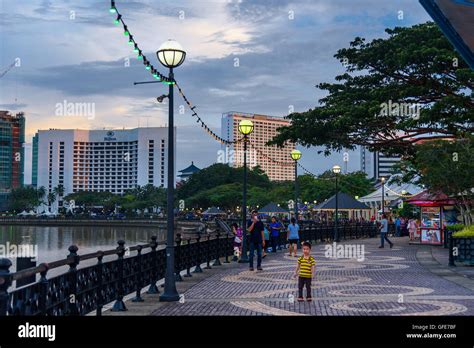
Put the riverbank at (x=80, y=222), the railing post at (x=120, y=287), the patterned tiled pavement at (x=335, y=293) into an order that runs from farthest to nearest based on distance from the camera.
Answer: the riverbank at (x=80, y=222) < the railing post at (x=120, y=287) < the patterned tiled pavement at (x=335, y=293)

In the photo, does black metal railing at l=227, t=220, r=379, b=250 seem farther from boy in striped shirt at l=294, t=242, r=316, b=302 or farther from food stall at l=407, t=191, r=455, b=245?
boy in striped shirt at l=294, t=242, r=316, b=302

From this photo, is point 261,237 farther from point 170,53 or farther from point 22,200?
point 22,200

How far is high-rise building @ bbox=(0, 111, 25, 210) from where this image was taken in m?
160

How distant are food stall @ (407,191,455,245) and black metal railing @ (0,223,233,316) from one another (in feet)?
65.5

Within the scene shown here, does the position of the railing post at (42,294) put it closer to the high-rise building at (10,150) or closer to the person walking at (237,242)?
the person walking at (237,242)

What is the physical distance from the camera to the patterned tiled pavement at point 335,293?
1228 centimetres

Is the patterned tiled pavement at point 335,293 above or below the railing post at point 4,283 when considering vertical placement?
below

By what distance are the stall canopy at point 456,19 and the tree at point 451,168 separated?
47.8 feet

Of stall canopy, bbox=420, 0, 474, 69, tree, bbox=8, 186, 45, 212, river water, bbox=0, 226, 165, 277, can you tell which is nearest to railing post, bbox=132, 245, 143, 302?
stall canopy, bbox=420, 0, 474, 69

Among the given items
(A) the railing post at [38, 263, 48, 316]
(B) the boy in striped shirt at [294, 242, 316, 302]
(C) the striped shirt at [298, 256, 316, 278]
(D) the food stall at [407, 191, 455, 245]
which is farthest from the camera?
(D) the food stall at [407, 191, 455, 245]

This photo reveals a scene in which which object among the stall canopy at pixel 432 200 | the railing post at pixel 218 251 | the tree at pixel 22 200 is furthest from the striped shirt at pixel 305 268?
the tree at pixel 22 200

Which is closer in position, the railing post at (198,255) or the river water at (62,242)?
the railing post at (198,255)

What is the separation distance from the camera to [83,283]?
35.0 ft
